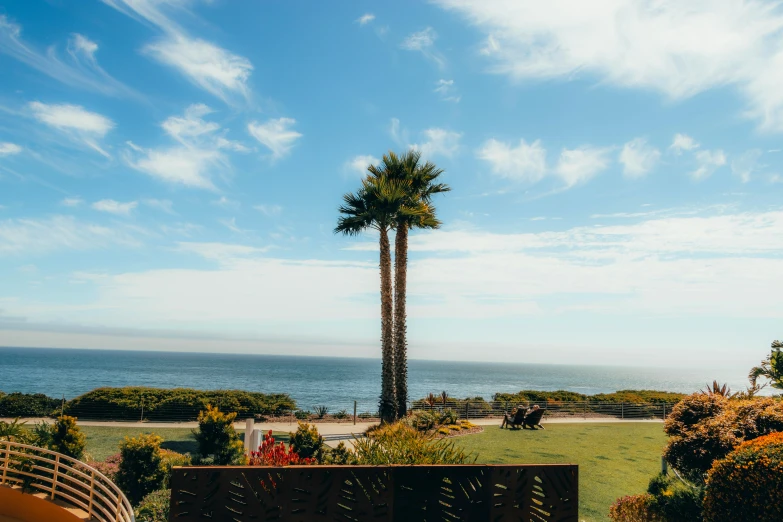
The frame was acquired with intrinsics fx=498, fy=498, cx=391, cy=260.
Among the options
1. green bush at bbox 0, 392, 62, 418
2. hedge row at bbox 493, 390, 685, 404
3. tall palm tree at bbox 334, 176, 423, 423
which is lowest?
hedge row at bbox 493, 390, 685, 404

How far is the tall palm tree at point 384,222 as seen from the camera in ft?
67.7

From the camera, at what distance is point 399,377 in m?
21.4

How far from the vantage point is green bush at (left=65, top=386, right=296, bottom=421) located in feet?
71.1

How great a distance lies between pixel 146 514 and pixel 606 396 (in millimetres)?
31391

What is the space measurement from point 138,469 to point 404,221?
14.7 m

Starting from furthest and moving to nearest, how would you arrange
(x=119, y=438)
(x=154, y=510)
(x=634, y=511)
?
(x=119, y=438), (x=634, y=511), (x=154, y=510)

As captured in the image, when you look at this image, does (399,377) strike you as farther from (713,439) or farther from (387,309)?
(713,439)

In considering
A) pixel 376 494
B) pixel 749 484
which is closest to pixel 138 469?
pixel 376 494

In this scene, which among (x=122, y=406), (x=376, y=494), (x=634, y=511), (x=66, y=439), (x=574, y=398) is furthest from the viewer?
(x=574, y=398)

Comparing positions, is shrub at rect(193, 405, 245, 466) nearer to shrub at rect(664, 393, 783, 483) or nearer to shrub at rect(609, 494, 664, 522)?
shrub at rect(609, 494, 664, 522)

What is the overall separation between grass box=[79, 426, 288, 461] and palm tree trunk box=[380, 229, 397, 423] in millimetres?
4191

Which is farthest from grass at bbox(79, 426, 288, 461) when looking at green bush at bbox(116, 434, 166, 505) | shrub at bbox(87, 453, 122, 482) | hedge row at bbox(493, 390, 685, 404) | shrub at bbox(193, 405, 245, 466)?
hedge row at bbox(493, 390, 685, 404)

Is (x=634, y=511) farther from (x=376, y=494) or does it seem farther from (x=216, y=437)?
(x=216, y=437)

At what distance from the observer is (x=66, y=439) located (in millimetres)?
11555
